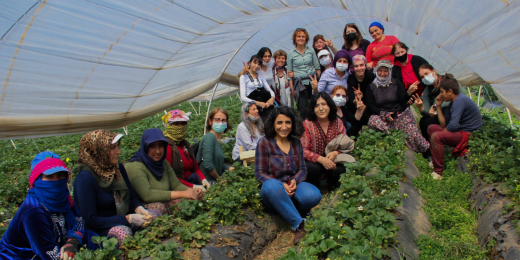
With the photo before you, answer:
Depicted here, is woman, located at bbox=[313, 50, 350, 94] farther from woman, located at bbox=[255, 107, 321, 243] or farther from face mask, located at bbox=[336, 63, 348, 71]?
woman, located at bbox=[255, 107, 321, 243]

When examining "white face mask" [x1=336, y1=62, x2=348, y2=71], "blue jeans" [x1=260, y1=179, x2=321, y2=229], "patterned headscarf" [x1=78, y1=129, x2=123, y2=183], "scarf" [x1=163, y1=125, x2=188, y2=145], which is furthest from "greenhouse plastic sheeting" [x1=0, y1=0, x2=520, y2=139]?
"blue jeans" [x1=260, y1=179, x2=321, y2=229]

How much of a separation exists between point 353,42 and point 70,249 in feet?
18.6

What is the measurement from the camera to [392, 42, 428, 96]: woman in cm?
632

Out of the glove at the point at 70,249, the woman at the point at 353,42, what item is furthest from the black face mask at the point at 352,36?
the glove at the point at 70,249

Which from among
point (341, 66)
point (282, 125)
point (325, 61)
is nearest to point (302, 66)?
point (325, 61)

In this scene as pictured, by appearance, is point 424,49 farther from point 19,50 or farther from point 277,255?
point 19,50

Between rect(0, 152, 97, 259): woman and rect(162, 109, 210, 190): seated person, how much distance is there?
1729 mm

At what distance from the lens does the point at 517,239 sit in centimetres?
342

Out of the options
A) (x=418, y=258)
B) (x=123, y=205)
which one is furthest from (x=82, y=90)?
(x=418, y=258)

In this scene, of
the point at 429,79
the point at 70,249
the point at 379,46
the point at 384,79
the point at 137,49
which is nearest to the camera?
the point at 70,249

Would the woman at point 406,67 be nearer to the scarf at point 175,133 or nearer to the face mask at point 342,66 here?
the face mask at point 342,66

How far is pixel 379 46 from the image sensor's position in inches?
268

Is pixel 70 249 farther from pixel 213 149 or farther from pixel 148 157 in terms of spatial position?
pixel 213 149

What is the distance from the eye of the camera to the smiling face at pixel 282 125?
4495 mm
